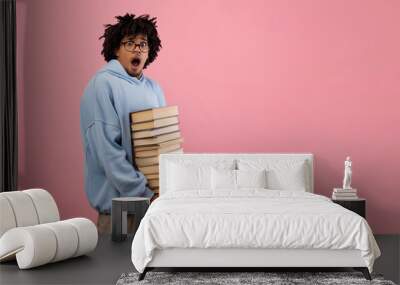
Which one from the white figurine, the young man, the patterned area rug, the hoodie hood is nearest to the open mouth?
the young man

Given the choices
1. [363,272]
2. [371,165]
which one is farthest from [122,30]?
[363,272]

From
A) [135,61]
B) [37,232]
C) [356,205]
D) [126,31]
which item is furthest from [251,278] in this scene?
[126,31]

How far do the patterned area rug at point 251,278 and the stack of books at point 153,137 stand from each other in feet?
6.53

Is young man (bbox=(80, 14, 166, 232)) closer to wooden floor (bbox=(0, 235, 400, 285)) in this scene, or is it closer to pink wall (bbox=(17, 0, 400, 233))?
pink wall (bbox=(17, 0, 400, 233))

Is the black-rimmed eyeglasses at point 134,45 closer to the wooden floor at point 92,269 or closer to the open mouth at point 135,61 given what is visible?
the open mouth at point 135,61

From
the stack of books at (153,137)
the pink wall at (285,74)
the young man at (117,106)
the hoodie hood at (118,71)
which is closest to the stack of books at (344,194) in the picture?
the pink wall at (285,74)

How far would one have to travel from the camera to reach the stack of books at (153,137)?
711 centimetres

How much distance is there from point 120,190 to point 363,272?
9.58 feet

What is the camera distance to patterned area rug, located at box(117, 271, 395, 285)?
4961 millimetres

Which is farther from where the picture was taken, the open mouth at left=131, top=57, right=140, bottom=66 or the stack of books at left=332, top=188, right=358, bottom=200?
the open mouth at left=131, top=57, right=140, bottom=66

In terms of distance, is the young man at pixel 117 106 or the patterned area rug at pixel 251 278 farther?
the young man at pixel 117 106

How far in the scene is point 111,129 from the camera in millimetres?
7094

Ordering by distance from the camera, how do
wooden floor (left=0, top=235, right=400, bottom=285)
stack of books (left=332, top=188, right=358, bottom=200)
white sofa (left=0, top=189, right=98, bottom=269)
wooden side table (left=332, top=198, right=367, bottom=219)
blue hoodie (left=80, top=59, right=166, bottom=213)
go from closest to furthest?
wooden floor (left=0, top=235, right=400, bottom=285) < white sofa (left=0, top=189, right=98, bottom=269) < wooden side table (left=332, top=198, right=367, bottom=219) < stack of books (left=332, top=188, right=358, bottom=200) < blue hoodie (left=80, top=59, right=166, bottom=213)

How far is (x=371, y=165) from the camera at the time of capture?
7277 millimetres
